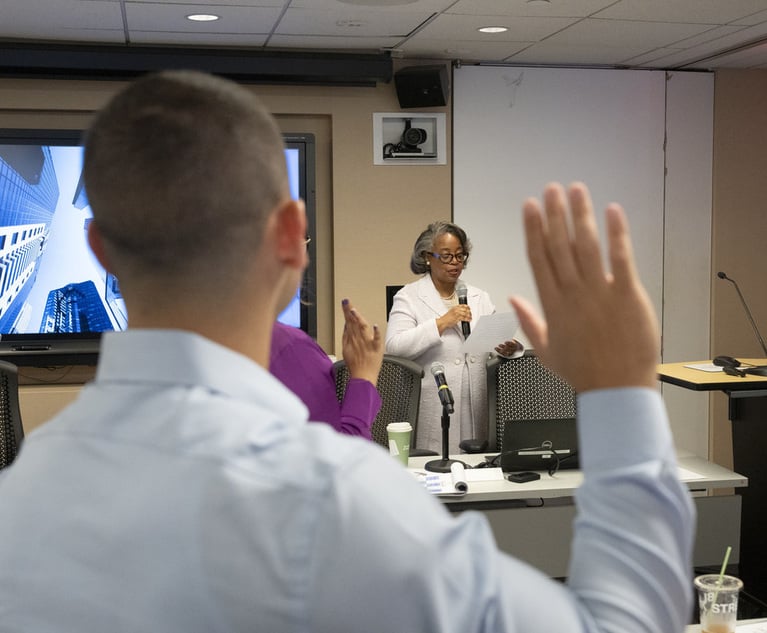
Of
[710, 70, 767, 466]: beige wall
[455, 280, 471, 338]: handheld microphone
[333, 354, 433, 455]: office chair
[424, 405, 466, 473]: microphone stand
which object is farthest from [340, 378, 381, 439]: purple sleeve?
[710, 70, 767, 466]: beige wall

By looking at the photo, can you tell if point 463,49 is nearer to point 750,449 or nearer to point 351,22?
point 351,22

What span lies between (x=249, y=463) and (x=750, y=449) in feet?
12.4

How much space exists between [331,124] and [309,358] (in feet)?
11.6

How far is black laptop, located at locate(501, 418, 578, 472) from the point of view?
3086 millimetres

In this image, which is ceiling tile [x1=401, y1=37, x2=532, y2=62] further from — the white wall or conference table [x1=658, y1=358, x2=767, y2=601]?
conference table [x1=658, y1=358, x2=767, y2=601]

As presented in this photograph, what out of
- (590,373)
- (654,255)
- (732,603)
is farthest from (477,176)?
(590,373)

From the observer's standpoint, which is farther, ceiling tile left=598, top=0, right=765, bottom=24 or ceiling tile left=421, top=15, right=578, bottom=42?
ceiling tile left=421, top=15, right=578, bottom=42

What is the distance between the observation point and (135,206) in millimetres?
702

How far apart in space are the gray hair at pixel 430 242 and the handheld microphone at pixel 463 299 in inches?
6.4

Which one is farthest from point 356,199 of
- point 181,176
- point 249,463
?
point 249,463

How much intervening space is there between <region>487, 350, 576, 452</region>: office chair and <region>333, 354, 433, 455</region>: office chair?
0.31 m

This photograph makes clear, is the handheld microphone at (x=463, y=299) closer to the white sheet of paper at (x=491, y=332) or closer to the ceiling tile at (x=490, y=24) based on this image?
the white sheet of paper at (x=491, y=332)

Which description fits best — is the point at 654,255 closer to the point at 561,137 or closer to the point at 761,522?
the point at 561,137

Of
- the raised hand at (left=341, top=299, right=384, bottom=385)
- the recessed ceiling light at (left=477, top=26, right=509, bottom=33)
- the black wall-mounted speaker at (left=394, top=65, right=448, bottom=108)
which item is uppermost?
the recessed ceiling light at (left=477, top=26, right=509, bottom=33)
